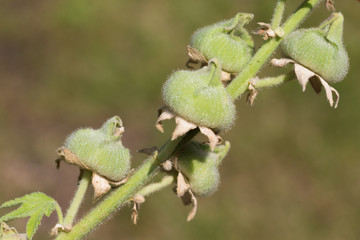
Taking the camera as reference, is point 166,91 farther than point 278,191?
No

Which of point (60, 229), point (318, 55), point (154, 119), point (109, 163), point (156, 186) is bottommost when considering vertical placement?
point (154, 119)

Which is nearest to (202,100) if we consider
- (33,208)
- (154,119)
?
(33,208)

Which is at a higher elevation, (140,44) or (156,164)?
(156,164)

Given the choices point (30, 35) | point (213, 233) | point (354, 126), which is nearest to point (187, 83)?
point (213, 233)

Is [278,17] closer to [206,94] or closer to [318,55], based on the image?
[318,55]

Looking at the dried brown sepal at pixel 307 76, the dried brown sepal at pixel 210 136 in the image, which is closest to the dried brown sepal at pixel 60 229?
the dried brown sepal at pixel 210 136

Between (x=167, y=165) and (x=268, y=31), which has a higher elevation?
(x=268, y=31)

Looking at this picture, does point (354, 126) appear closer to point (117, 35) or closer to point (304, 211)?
point (304, 211)
